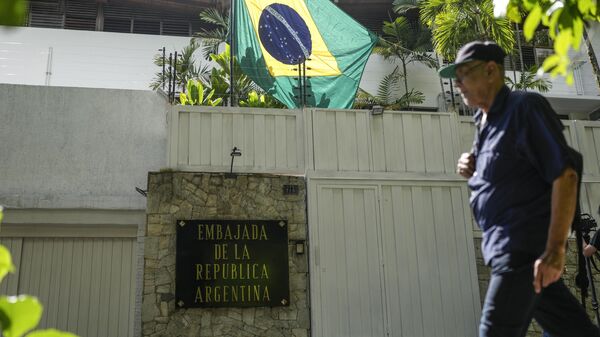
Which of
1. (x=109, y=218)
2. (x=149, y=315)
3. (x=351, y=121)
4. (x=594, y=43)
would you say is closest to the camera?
(x=149, y=315)

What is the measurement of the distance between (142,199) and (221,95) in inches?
170

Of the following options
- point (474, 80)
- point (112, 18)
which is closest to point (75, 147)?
point (474, 80)

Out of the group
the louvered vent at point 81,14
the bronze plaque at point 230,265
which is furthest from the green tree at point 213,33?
the bronze plaque at point 230,265

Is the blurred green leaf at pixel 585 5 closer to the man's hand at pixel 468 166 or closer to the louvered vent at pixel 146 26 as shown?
the man's hand at pixel 468 166

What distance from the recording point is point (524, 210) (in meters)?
2.38

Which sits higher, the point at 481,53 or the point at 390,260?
the point at 481,53

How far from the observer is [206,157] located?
8.51 m

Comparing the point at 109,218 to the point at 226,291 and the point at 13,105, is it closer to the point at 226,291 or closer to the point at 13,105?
the point at 13,105

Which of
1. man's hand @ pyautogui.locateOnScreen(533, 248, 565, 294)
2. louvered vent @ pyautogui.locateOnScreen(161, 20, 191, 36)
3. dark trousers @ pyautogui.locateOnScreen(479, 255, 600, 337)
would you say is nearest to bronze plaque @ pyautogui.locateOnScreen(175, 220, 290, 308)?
dark trousers @ pyautogui.locateOnScreen(479, 255, 600, 337)

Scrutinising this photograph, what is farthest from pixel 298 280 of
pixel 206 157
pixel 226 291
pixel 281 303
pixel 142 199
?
pixel 142 199

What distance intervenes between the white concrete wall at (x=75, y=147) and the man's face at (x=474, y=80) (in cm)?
786

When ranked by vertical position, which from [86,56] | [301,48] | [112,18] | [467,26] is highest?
[112,18]

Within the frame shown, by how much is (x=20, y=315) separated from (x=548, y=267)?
5.95ft

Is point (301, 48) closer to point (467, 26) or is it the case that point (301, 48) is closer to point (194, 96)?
point (194, 96)
